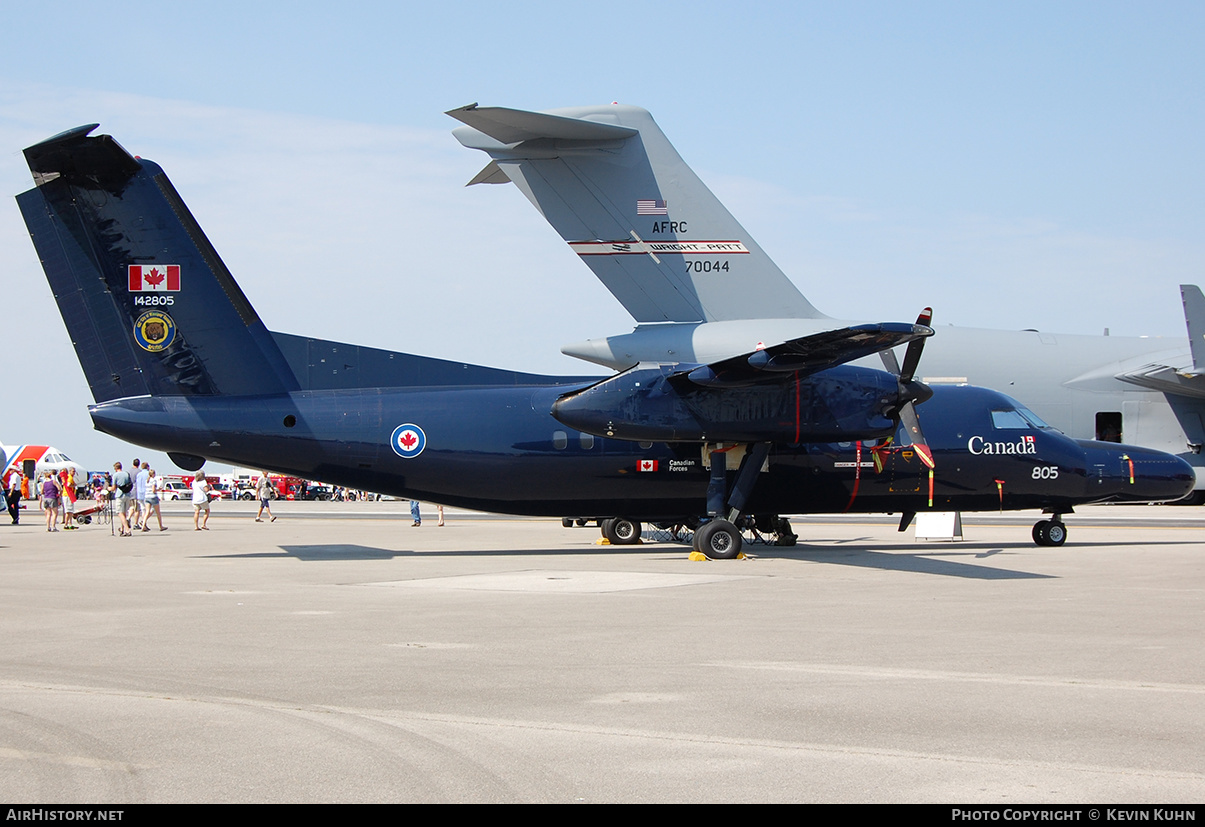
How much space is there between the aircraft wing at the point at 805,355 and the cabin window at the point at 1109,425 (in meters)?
17.5

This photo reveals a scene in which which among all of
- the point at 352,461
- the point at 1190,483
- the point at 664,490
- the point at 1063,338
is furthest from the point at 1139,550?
the point at 352,461

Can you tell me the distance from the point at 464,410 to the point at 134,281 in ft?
20.4

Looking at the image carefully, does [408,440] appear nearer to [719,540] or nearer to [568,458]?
[568,458]

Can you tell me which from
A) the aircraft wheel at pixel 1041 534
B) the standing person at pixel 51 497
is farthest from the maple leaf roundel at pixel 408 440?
the standing person at pixel 51 497

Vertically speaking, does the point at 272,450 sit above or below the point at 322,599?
above

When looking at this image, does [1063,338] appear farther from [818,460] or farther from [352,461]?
[352,461]

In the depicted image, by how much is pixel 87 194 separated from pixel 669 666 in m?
15.1

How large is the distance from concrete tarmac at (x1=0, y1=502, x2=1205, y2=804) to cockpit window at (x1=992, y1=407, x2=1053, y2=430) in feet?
20.4

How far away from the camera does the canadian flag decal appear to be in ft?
63.0

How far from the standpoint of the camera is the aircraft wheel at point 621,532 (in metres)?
25.6

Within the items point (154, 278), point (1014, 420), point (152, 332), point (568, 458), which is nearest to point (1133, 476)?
point (1014, 420)

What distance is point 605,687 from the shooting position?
781 centimetres

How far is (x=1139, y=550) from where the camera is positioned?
72.5 ft

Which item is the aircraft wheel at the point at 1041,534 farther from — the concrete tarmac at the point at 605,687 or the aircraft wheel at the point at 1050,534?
the concrete tarmac at the point at 605,687
